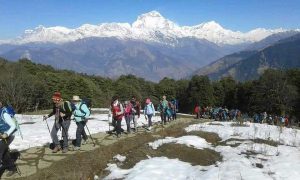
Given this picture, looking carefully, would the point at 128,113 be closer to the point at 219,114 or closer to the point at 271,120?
the point at 219,114

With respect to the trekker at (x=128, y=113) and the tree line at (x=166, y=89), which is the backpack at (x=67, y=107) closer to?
the trekker at (x=128, y=113)

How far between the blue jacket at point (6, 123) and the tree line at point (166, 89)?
52995 millimetres

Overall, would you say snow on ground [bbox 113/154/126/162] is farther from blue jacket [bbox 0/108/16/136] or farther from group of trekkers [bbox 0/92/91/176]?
blue jacket [bbox 0/108/16/136]

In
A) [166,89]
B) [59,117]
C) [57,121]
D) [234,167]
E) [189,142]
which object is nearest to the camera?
[234,167]

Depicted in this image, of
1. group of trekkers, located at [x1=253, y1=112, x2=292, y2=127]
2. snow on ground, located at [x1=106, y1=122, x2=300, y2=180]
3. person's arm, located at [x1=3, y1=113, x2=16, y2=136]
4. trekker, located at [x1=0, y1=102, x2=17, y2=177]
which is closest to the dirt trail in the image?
snow on ground, located at [x1=106, y1=122, x2=300, y2=180]

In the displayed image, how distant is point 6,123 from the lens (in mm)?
14164

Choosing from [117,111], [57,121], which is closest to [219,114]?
[117,111]

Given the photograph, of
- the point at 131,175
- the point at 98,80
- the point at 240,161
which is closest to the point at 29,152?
the point at 131,175

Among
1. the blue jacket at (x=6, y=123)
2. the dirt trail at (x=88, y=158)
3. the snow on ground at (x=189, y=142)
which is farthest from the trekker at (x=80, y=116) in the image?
the blue jacket at (x=6, y=123)

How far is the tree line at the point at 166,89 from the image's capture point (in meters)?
83.9

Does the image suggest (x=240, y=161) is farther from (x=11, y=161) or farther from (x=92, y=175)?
(x=11, y=161)

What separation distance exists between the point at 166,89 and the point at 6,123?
142 metres

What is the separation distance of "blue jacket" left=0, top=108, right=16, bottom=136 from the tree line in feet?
174

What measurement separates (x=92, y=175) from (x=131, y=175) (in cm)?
151
